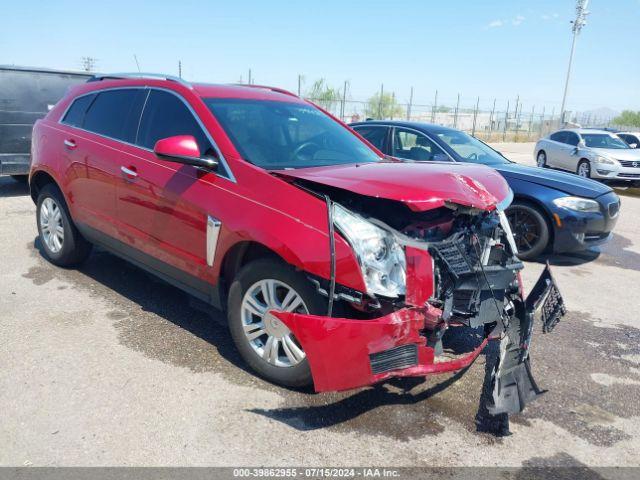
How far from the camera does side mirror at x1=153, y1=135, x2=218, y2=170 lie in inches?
135

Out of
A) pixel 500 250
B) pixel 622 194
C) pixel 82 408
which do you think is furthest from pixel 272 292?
pixel 622 194

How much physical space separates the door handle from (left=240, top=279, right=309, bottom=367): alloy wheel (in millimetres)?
1489

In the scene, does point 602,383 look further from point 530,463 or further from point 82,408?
point 82,408

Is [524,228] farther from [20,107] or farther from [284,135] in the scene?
[20,107]

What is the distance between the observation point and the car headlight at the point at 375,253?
2.80m

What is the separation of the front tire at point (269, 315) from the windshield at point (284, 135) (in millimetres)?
758

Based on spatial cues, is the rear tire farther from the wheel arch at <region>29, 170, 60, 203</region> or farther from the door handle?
the door handle

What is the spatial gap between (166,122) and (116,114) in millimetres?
794

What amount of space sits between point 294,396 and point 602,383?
210 centimetres

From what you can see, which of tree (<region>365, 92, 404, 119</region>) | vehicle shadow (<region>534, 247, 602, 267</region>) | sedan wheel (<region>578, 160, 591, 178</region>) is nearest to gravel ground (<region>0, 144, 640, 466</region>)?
vehicle shadow (<region>534, 247, 602, 267</region>)

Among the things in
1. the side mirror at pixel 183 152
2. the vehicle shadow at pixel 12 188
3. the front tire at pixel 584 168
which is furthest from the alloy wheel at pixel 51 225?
the front tire at pixel 584 168

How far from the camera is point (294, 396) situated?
10.6ft

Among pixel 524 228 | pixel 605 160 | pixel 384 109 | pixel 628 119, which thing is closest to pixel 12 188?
pixel 524 228

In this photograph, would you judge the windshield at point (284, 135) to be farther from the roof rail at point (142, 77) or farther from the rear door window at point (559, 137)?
the rear door window at point (559, 137)
